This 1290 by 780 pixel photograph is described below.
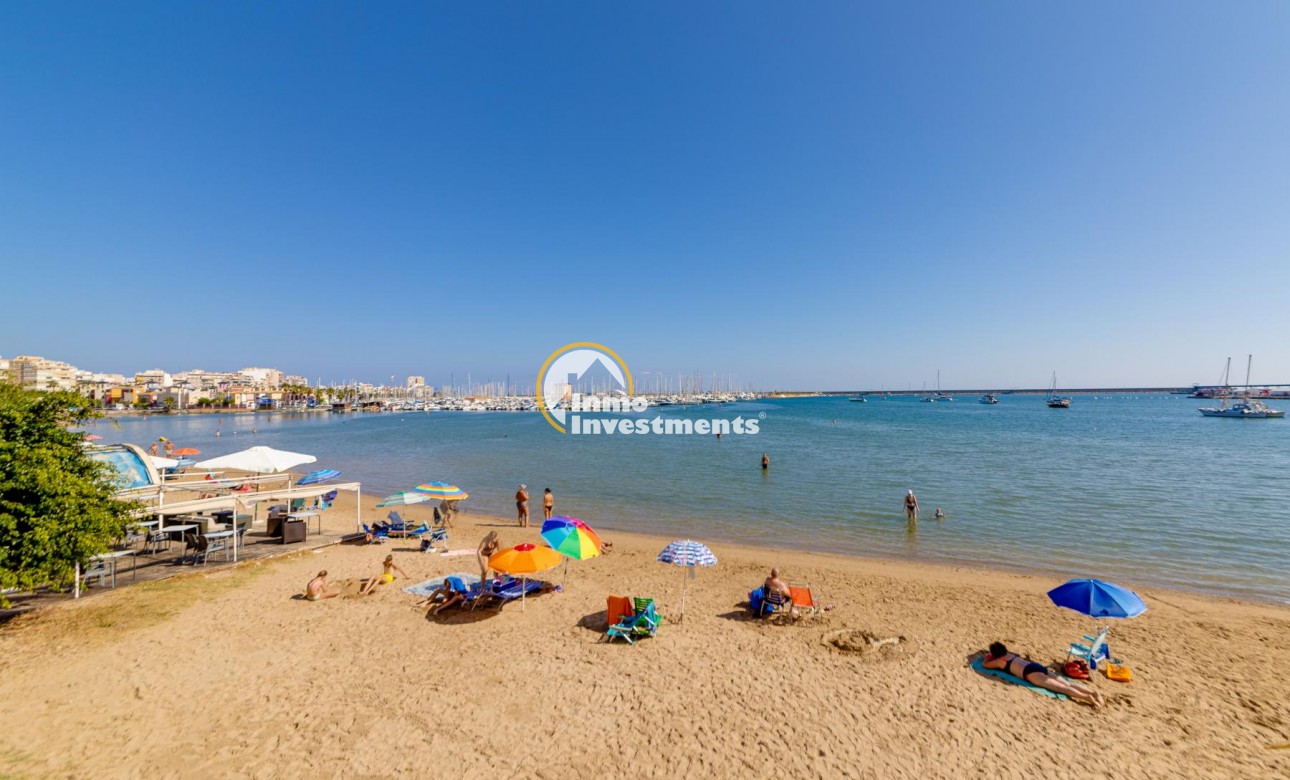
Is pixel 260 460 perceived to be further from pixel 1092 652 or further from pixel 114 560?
pixel 1092 652

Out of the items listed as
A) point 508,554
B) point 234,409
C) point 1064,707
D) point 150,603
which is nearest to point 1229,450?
point 1064,707

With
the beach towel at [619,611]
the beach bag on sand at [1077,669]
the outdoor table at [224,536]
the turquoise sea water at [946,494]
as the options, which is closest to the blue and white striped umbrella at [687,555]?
the beach towel at [619,611]

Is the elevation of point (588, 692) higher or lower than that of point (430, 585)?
higher

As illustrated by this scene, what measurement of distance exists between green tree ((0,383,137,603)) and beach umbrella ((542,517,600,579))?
656 cm

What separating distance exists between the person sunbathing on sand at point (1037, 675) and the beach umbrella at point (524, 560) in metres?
6.62

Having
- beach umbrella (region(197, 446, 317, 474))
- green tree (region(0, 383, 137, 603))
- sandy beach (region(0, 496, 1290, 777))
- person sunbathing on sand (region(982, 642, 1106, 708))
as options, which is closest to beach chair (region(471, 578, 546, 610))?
sandy beach (region(0, 496, 1290, 777))

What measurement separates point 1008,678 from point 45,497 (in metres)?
13.8

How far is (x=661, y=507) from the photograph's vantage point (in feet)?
67.5

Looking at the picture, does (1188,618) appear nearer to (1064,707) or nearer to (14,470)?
(1064,707)

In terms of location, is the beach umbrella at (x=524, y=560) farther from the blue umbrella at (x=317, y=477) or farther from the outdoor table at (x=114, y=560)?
the blue umbrella at (x=317, y=477)

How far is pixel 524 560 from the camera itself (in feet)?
26.3

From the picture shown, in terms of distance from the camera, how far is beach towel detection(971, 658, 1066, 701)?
6.48 m

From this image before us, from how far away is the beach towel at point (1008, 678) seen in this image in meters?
6.48

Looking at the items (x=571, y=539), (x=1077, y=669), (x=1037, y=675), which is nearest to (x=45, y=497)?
(x=571, y=539)
